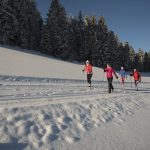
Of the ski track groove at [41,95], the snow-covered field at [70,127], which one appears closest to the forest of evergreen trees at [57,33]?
the ski track groove at [41,95]

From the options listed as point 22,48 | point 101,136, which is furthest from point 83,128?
point 22,48

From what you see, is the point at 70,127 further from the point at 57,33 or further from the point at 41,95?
the point at 57,33

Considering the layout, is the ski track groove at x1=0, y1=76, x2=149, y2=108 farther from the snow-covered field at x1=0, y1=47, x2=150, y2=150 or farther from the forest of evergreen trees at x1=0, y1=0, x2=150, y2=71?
the forest of evergreen trees at x1=0, y1=0, x2=150, y2=71

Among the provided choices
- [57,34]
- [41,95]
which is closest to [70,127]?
[41,95]

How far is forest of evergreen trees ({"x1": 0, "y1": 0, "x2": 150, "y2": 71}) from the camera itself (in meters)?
51.3

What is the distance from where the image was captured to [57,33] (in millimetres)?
56375

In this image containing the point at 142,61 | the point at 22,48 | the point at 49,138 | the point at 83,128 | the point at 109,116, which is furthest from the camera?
the point at 142,61

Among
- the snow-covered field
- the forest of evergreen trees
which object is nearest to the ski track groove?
the snow-covered field

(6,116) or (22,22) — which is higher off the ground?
(22,22)

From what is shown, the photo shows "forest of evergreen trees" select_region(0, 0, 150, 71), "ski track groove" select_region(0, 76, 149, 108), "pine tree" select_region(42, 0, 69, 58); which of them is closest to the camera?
"ski track groove" select_region(0, 76, 149, 108)

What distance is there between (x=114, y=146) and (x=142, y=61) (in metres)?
107

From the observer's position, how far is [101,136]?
866cm

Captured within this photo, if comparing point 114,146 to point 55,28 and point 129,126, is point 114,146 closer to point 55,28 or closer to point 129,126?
point 129,126

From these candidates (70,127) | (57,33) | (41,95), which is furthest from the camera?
(57,33)
